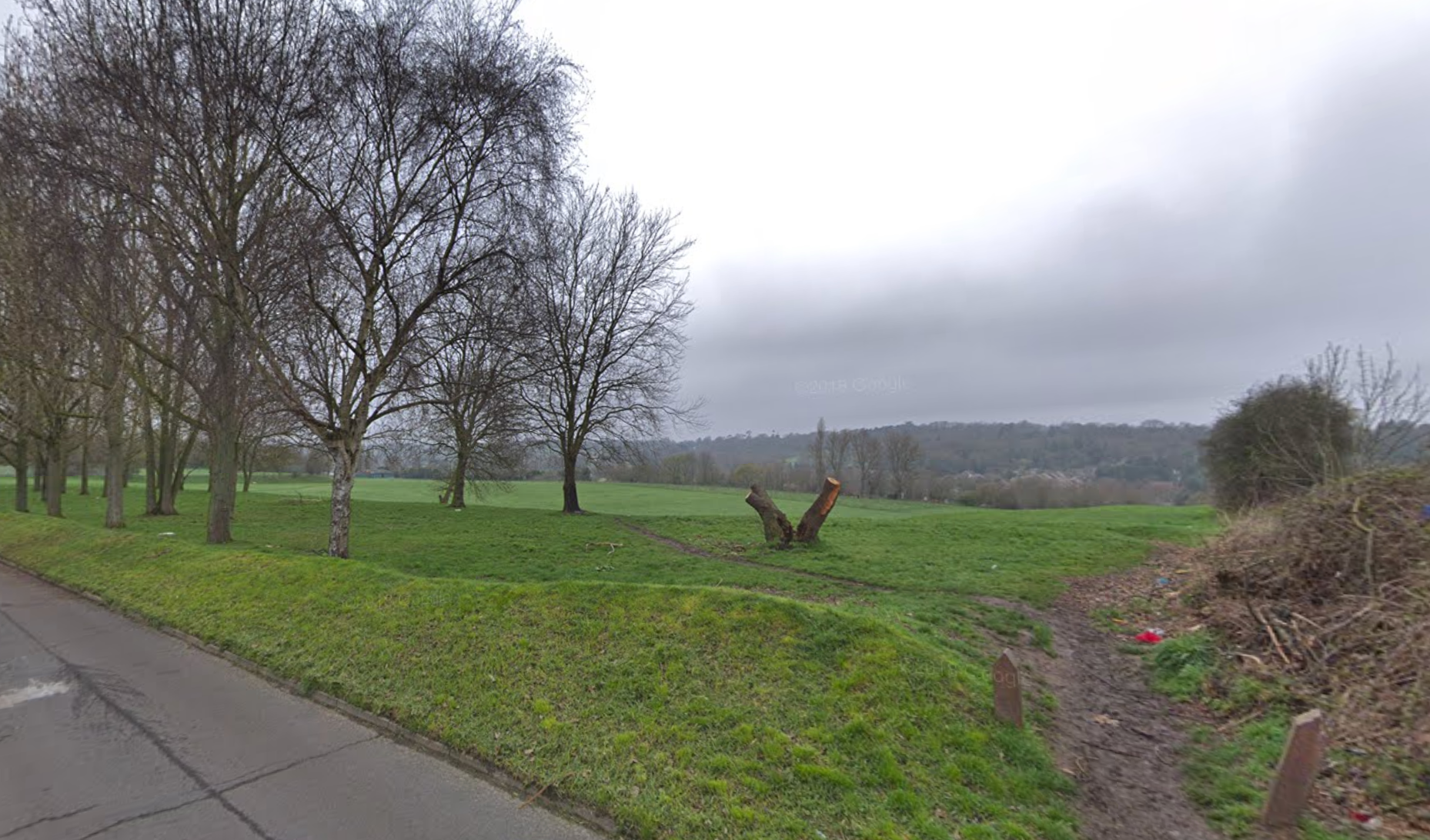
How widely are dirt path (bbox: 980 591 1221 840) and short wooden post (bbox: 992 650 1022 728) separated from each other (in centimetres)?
42

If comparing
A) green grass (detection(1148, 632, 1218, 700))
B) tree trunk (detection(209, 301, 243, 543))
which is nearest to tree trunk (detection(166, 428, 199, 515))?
tree trunk (detection(209, 301, 243, 543))

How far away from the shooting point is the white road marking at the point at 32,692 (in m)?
5.66

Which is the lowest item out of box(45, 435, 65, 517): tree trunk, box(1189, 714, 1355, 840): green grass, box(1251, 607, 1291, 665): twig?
box(1189, 714, 1355, 840): green grass

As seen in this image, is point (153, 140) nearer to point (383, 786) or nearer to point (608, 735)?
point (383, 786)

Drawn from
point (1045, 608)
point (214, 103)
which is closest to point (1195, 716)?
point (1045, 608)

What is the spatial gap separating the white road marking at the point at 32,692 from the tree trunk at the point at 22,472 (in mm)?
24875

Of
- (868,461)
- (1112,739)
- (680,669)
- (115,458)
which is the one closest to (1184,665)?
(1112,739)

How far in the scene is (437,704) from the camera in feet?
17.4

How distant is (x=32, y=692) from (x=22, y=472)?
2870 centimetres

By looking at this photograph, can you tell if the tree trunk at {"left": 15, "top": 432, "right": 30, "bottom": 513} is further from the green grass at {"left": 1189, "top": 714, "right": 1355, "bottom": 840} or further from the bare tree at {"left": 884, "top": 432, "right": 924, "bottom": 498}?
the bare tree at {"left": 884, "top": 432, "right": 924, "bottom": 498}

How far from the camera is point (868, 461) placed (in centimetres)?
4994

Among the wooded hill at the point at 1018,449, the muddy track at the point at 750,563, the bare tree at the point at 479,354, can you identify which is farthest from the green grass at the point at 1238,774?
the wooded hill at the point at 1018,449

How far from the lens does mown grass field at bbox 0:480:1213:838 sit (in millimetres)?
3996

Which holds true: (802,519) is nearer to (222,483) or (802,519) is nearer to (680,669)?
(680,669)
